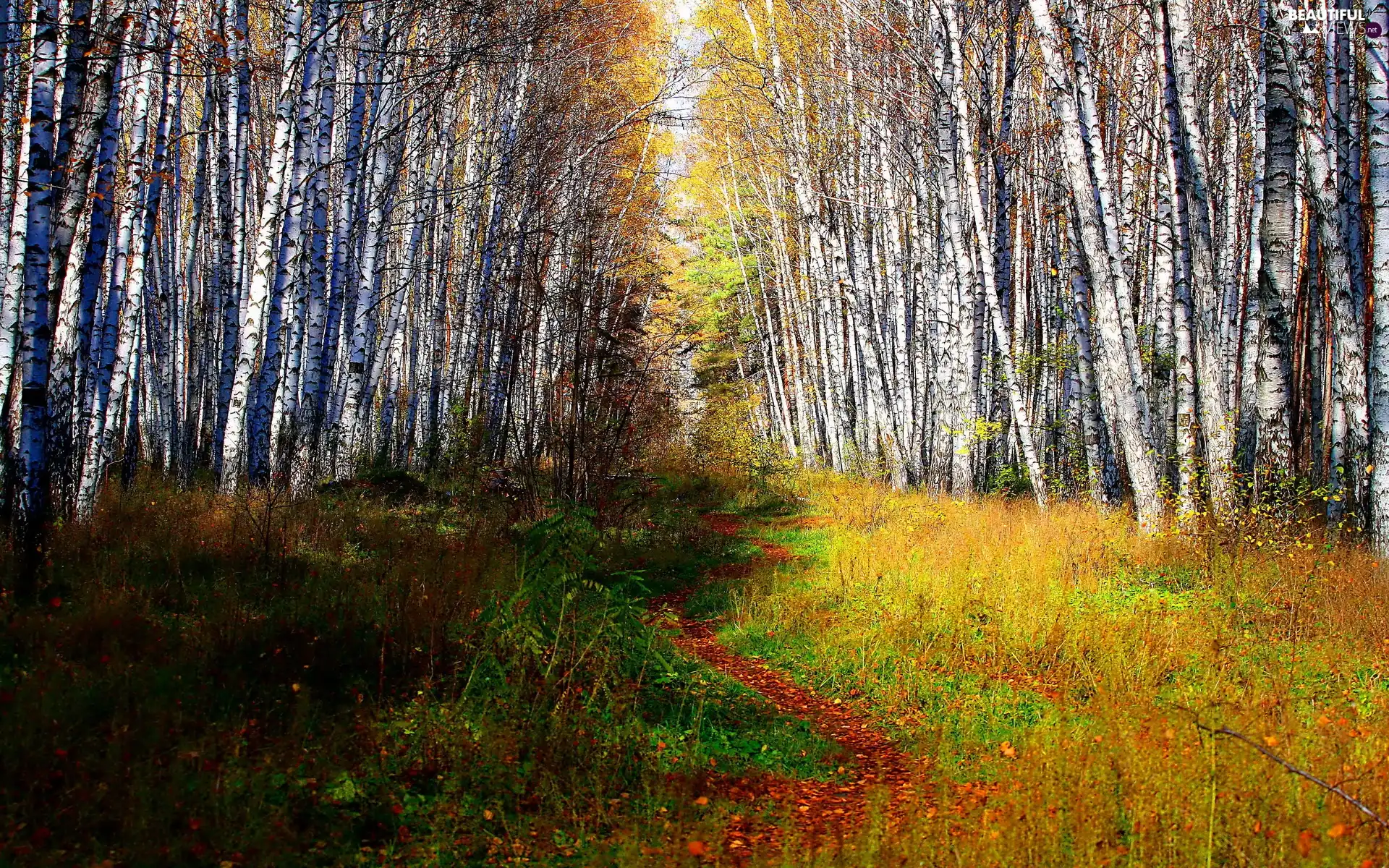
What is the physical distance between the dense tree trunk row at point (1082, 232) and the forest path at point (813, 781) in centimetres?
461

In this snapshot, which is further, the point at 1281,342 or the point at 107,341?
the point at 107,341

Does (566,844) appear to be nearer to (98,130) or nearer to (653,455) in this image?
(98,130)

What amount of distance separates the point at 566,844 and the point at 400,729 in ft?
3.37

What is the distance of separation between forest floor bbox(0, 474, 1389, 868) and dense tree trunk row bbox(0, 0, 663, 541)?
149 cm

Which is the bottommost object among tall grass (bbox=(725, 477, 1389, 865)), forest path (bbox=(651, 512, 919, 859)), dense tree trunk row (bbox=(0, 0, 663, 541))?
forest path (bbox=(651, 512, 919, 859))

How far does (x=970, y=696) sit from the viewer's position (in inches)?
190

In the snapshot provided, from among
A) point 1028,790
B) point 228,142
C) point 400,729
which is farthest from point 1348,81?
point 228,142

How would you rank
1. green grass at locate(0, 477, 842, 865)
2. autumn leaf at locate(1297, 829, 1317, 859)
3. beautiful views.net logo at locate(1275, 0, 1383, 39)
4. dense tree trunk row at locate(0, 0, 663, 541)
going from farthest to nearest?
beautiful views.net logo at locate(1275, 0, 1383, 39) < dense tree trunk row at locate(0, 0, 663, 541) < green grass at locate(0, 477, 842, 865) < autumn leaf at locate(1297, 829, 1317, 859)

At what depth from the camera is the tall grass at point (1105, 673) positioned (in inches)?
114

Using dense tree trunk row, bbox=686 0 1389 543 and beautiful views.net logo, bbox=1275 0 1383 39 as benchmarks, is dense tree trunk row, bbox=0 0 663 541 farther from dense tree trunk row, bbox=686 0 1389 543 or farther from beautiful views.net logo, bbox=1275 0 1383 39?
beautiful views.net logo, bbox=1275 0 1383 39

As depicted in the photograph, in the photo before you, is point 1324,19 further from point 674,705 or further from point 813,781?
point 674,705

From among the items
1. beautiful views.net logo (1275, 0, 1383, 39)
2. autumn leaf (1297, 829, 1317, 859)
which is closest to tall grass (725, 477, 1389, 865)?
autumn leaf (1297, 829, 1317, 859)

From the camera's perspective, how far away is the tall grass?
289 centimetres

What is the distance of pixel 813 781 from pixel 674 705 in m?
0.89
